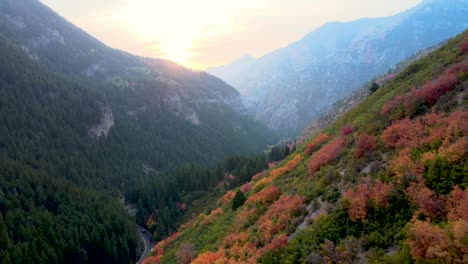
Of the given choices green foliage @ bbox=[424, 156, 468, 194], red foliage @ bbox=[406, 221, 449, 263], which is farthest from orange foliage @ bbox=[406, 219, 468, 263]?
green foliage @ bbox=[424, 156, 468, 194]

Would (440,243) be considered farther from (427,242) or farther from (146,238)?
(146,238)

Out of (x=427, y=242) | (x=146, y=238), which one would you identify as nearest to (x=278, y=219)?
(x=427, y=242)

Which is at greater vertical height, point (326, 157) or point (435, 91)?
point (435, 91)

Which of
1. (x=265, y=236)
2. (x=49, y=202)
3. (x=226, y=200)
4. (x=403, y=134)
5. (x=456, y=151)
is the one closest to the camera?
(x=456, y=151)

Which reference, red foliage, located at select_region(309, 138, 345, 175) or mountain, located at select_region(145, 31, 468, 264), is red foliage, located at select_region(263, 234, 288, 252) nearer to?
mountain, located at select_region(145, 31, 468, 264)

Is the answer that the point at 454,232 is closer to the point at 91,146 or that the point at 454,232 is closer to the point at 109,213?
the point at 109,213

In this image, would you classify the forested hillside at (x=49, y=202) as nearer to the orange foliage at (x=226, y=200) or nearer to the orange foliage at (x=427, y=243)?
the orange foliage at (x=226, y=200)

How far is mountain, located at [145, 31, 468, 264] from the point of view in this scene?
1324 cm

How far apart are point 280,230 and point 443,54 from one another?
28147 mm

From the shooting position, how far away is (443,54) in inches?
1366

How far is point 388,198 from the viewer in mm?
16516

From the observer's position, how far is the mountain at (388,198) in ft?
43.4

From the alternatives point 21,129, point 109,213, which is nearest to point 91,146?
point 21,129

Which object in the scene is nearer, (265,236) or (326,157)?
(265,236)
